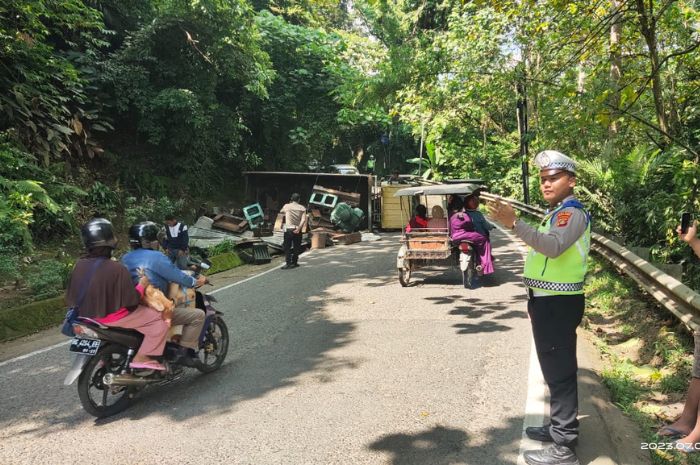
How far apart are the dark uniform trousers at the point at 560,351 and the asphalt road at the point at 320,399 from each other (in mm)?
445

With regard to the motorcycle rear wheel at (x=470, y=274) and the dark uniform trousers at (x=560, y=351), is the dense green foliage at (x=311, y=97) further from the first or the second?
the dark uniform trousers at (x=560, y=351)

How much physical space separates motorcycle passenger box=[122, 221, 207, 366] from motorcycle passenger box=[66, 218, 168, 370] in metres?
0.21

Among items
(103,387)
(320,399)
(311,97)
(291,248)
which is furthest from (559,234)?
(311,97)

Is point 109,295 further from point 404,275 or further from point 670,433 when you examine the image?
point 404,275

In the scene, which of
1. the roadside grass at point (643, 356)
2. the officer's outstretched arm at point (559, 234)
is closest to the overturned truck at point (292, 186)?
the roadside grass at point (643, 356)

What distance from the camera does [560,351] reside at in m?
3.38

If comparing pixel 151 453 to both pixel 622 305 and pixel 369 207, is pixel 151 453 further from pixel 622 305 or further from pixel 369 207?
pixel 369 207

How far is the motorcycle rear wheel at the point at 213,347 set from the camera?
5.43 m

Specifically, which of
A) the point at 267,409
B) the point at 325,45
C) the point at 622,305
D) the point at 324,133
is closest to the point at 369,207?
the point at 324,133

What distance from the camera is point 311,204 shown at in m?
20.2

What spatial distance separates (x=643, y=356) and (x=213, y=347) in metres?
4.63

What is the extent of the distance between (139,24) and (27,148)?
7.23 meters

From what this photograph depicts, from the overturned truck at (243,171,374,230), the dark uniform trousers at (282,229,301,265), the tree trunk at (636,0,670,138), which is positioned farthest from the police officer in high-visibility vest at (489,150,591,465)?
the overturned truck at (243,171,374,230)

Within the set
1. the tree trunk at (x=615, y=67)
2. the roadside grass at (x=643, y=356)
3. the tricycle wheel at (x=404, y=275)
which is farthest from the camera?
the tricycle wheel at (x=404, y=275)
